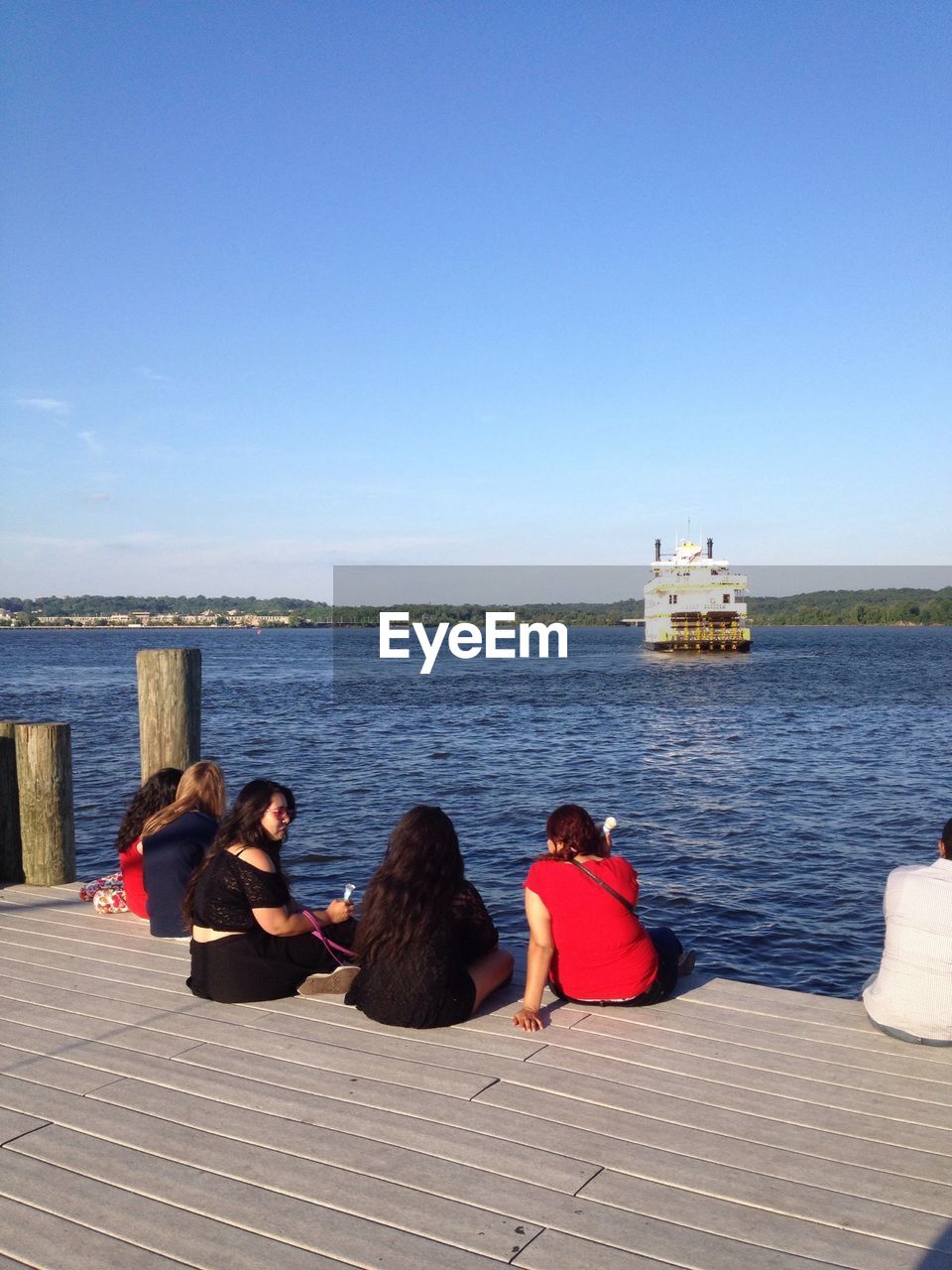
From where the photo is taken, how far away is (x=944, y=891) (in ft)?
14.6

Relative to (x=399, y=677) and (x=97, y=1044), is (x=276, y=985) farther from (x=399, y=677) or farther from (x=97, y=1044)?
(x=399, y=677)

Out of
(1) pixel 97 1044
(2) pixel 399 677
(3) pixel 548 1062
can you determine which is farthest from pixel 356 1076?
(2) pixel 399 677

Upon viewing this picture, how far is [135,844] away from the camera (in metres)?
6.68

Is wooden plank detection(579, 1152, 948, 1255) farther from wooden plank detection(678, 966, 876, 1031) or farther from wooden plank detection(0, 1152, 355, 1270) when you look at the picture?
wooden plank detection(678, 966, 876, 1031)

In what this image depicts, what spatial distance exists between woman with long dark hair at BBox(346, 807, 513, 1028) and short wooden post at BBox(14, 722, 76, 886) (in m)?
3.65

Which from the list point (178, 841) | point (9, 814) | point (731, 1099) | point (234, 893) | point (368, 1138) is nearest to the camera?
point (368, 1138)

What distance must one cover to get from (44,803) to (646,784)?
670 inches

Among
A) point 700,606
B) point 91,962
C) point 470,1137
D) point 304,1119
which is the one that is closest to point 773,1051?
point 470,1137

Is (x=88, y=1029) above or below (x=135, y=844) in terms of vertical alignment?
below

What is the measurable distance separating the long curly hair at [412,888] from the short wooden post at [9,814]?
13.0 ft

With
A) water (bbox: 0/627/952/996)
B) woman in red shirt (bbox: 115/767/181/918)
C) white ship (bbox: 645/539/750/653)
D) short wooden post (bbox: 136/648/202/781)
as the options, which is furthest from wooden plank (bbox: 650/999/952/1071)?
white ship (bbox: 645/539/750/653)

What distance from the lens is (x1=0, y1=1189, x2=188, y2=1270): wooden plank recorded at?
2984 mm

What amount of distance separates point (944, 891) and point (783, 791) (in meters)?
17.9

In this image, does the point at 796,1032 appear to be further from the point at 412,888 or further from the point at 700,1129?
the point at 412,888
